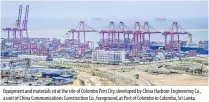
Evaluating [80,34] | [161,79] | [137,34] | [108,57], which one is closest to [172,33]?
[137,34]

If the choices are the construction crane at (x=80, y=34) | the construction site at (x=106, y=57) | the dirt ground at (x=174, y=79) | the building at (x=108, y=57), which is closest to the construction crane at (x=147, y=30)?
the construction site at (x=106, y=57)

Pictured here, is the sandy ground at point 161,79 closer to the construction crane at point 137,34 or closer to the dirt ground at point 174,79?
the dirt ground at point 174,79

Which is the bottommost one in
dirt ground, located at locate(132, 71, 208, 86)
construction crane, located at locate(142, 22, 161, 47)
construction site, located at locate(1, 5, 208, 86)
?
dirt ground, located at locate(132, 71, 208, 86)

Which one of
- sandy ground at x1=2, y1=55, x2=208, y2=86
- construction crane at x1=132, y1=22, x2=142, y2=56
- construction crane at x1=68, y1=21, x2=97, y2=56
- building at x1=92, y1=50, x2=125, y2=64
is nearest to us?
sandy ground at x1=2, y1=55, x2=208, y2=86

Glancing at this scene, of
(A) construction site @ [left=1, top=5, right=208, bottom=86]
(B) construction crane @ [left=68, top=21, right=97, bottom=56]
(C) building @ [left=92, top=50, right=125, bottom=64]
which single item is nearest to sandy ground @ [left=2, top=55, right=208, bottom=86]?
(A) construction site @ [left=1, top=5, right=208, bottom=86]

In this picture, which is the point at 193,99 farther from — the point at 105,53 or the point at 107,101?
the point at 105,53

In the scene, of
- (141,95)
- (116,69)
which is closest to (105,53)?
(116,69)

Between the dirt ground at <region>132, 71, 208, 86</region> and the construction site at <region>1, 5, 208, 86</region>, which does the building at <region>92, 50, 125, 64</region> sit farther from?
the dirt ground at <region>132, 71, 208, 86</region>
